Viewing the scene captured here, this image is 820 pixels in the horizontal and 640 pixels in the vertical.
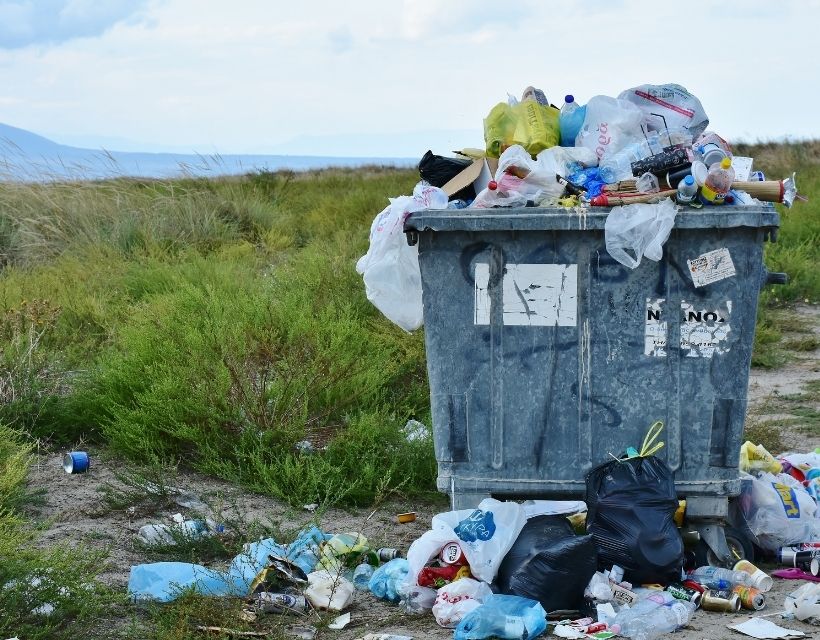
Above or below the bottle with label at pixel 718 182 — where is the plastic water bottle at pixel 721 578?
below

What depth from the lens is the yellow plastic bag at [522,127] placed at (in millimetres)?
4254

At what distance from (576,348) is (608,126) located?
3.05 feet

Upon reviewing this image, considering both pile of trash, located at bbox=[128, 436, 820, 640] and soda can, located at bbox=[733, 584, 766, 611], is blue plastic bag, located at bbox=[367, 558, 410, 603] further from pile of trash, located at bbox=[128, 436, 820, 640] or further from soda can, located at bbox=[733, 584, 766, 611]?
soda can, located at bbox=[733, 584, 766, 611]

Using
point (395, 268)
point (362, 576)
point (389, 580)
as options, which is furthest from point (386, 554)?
point (395, 268)

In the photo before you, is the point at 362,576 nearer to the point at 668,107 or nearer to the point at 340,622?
the point at 340,622

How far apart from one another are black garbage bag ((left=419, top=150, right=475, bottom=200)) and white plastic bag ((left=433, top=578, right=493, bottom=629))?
67.0 inches

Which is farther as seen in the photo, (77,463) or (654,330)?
(77,463)

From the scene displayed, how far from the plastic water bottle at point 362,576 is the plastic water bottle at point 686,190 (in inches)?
68.8

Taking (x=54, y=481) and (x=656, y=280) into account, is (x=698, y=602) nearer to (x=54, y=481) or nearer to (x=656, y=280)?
(x=656, y=280)

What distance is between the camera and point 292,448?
5094mm

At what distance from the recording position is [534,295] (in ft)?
12.8

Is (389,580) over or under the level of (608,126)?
under

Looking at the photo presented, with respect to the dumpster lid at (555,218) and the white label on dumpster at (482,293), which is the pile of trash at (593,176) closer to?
the dumpster lid at (555,218)

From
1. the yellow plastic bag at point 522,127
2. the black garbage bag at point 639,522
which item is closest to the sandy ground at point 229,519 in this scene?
the black garbage bag at point 639,522
